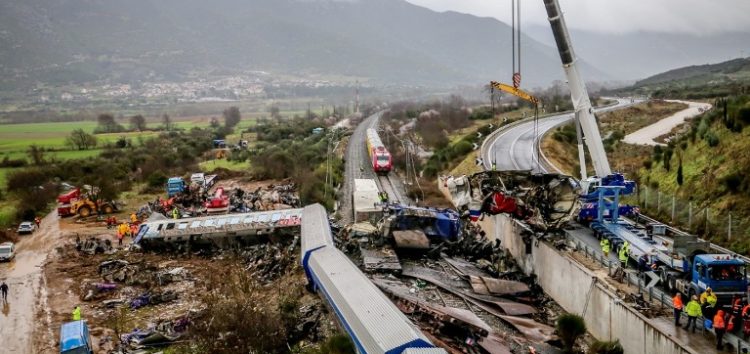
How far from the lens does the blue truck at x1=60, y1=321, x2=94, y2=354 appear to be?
2155 cm

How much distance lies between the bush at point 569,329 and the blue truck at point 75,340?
666 inches

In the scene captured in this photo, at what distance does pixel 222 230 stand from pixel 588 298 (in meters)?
22.4

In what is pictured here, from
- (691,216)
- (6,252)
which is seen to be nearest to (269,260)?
(6,252)

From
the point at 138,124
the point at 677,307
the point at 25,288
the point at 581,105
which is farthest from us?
the point at 138,124

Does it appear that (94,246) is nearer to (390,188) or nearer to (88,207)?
(88,207)

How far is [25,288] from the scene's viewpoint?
111ft

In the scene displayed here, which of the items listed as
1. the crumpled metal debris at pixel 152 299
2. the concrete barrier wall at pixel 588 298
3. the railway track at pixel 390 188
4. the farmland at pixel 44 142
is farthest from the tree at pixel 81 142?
the concrete barrier wall at pixel 588 298

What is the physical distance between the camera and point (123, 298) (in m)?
30.4

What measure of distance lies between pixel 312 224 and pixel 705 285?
58.8 feet

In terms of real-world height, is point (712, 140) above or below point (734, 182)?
above

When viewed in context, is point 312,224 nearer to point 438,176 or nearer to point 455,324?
point 455,324

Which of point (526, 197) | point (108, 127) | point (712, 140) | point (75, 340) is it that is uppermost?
point (712, 140)

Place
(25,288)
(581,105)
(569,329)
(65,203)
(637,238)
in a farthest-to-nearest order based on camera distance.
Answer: (65,203) < (25,288) < (581,105) < (637,238) < (569,329)

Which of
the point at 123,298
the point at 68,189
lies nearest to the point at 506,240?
the point at 123,298
